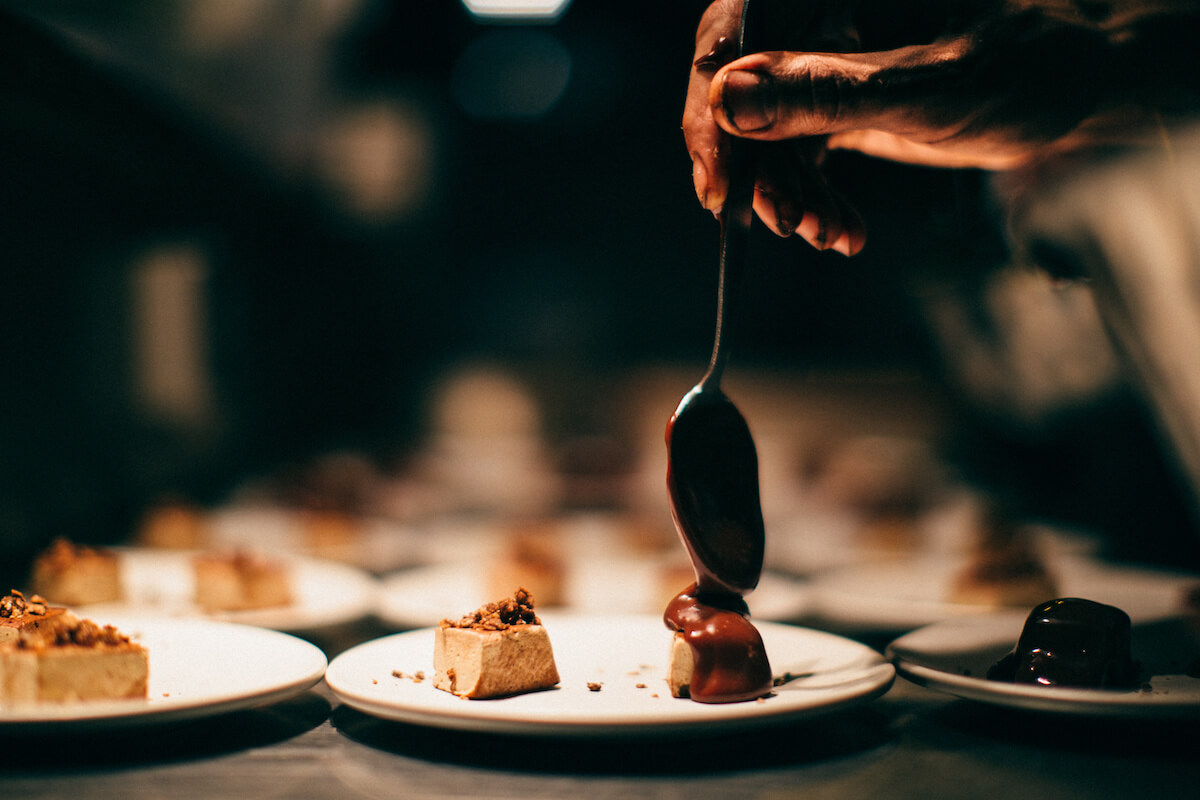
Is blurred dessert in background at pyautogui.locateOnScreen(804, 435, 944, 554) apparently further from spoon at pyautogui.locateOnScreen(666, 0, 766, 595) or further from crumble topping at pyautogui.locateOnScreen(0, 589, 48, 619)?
crumble topping at pyautogui.locateOnScreen(0, 589, 48, 619)

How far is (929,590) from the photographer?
1.88 metres

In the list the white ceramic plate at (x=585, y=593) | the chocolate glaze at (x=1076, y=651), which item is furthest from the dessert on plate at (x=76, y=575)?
the chocolate glaze at (x=1076, y=651)

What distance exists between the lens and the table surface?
0.75m

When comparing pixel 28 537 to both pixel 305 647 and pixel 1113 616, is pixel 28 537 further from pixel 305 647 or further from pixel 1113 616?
pixel 1113 616

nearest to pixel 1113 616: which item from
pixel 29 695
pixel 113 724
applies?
pixel 113 724

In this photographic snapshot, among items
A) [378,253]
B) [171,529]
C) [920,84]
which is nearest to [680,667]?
[920,84]

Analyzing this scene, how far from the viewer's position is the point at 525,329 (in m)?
5.34

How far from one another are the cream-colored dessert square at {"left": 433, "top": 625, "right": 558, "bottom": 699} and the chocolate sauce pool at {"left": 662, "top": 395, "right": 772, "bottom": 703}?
189 millimetres

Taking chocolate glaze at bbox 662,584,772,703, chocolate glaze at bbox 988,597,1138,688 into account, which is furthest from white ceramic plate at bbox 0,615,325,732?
chocolate glaze at bbox 988,597,1138,688

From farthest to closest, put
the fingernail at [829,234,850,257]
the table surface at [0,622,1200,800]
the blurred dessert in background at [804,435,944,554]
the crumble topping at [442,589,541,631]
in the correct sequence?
1. the blurred dessert in background at [804,435,944,554]
2. the fingernail at [829,234,850,257]
3. the crumble topping at [442,589,541,631]
4. the table surface at [0,622,1200,800]

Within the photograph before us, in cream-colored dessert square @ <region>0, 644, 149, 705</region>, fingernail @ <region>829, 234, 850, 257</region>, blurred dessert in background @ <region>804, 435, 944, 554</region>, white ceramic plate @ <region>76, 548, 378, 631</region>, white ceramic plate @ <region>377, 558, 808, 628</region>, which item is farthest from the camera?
blurred dessert in background @ <region>804, 435, 944, 554</region>

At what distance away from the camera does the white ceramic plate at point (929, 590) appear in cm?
159

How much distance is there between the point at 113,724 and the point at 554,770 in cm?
43

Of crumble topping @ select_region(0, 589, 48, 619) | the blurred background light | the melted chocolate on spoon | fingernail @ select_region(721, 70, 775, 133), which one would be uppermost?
the blurred background light
